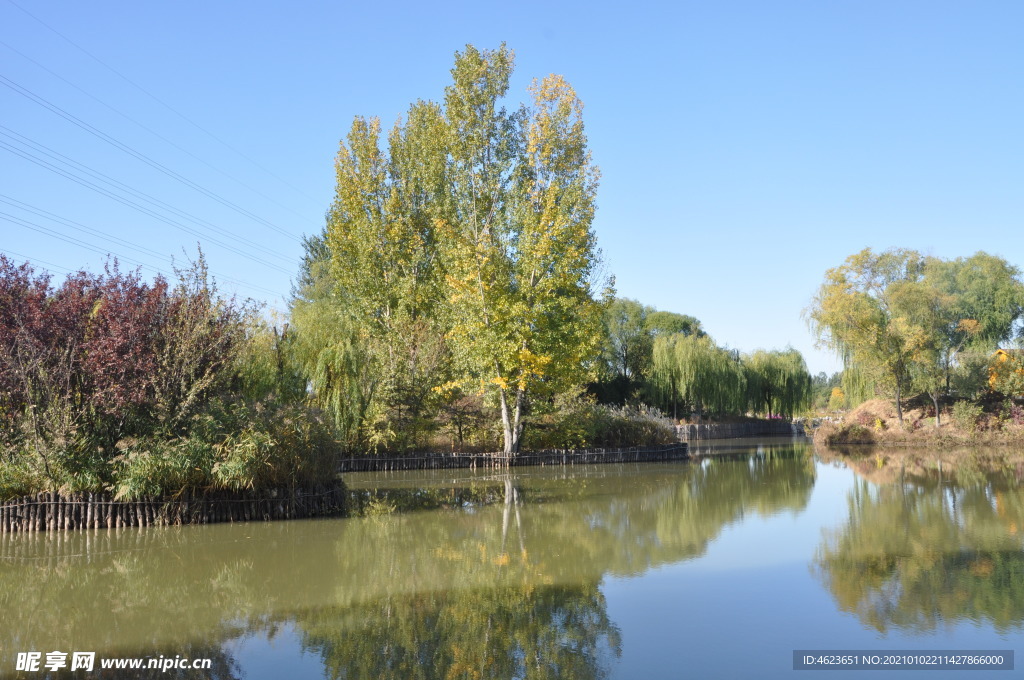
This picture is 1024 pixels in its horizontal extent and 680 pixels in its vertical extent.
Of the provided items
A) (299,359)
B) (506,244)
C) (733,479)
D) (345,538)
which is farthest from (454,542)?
(299,359)

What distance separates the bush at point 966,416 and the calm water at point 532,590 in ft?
64.2

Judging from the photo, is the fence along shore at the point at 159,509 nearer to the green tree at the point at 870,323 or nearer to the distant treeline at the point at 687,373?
the distant treeline at the point at 687,373

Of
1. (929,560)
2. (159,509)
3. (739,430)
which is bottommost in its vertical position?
(929,560)

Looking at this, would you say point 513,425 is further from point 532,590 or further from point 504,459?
point 532,590

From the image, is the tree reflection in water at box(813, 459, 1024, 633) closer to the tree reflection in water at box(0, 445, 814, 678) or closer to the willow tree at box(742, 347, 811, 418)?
the tree reflection in water at box(0, 445, 814, 678)

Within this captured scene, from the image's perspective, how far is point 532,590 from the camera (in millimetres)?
7922

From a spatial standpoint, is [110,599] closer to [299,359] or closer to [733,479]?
[733,479]

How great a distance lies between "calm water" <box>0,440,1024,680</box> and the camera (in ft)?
19.8

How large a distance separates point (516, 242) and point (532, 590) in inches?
653

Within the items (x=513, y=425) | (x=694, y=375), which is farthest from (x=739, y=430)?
(x=513, y=425)

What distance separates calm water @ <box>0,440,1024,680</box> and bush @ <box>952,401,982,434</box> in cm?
1957

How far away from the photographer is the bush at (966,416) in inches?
1241

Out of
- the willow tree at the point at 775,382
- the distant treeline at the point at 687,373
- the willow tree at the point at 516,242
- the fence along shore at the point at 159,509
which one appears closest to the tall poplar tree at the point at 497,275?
the willow tree at the point at 516,242

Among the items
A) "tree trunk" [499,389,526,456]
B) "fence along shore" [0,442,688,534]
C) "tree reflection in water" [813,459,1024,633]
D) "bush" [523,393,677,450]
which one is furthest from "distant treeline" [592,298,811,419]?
"fence along shore" [0,442,688,534]
